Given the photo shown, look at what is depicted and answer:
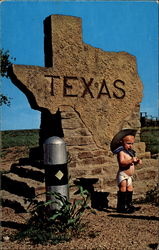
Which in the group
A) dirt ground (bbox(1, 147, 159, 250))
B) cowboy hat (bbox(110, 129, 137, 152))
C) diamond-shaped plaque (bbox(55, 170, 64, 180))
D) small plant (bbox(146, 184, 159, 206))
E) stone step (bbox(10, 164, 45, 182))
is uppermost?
cowboy hat (bbox(110, 129, 137, 152))

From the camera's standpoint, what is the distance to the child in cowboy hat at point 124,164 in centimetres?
509

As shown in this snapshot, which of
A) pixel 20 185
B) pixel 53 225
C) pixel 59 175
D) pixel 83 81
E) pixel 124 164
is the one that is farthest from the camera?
pixel 83 81

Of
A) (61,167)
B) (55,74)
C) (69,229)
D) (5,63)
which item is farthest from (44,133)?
(5,63)

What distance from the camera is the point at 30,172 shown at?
6.04 metres

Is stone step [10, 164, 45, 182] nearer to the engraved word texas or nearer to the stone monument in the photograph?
the stone monument

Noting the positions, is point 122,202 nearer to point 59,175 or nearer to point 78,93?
point 59,175

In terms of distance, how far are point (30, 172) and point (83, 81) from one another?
1902mm

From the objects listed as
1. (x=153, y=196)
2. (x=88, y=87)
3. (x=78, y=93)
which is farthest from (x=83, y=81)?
(x=153, y=196)

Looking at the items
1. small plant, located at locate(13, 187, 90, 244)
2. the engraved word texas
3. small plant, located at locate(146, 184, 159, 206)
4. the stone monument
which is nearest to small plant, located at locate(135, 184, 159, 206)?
small plant, located at locate(146, 184, 159, 206)

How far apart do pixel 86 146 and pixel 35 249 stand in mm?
2705

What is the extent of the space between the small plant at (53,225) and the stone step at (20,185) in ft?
3.99

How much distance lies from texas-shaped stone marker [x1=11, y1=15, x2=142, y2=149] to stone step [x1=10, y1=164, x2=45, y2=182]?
107 centimetres

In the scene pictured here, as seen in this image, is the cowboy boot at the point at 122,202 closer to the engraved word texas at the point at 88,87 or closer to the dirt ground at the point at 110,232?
the dirt ground at the point at 110,232

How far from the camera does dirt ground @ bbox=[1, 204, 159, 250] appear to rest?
3.61 meters
